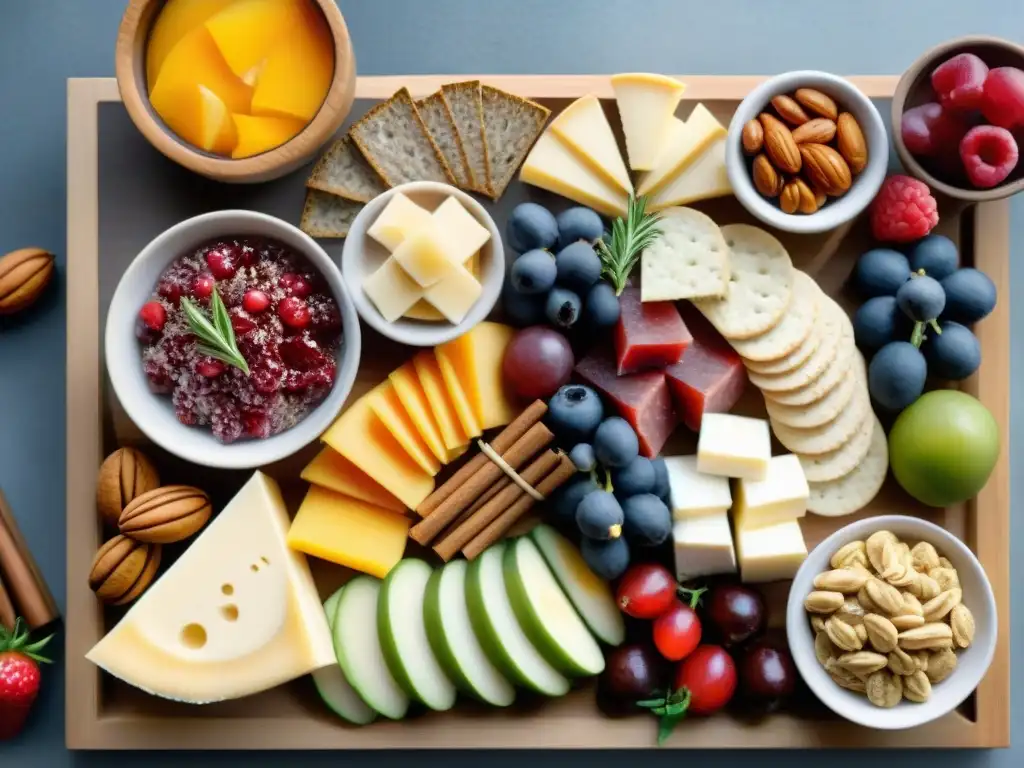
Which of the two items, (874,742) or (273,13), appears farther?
(874,742)

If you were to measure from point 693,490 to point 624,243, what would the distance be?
439 millimetres

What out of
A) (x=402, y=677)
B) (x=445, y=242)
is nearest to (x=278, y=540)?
(x=402, y=677)

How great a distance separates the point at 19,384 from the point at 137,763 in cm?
73

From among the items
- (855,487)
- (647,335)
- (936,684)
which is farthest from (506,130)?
(936,684)

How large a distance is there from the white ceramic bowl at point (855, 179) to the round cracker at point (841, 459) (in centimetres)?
37

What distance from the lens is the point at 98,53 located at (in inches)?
75.9

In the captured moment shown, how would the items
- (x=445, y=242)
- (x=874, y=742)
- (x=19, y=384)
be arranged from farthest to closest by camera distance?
(x=19, y=384) → (x=874, y=742) → (x=445, y=242)

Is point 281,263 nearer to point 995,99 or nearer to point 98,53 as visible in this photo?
point 98,53

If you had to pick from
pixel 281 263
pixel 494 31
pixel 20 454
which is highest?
pixel 494 31

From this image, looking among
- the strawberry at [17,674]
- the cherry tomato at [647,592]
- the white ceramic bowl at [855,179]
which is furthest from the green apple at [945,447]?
the strawberry at [17,674]

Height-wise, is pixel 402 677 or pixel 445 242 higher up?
pixel 445 242

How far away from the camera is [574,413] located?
5.49ft

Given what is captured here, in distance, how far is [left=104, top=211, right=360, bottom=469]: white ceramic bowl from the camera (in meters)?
1.60

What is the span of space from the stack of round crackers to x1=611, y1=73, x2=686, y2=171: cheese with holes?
0.20 metres
